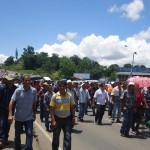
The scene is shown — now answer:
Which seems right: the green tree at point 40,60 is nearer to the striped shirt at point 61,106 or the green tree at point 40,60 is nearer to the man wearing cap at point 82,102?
the man wearing cap at point 82,102

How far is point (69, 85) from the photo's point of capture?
14.7m

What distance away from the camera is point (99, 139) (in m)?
12.6

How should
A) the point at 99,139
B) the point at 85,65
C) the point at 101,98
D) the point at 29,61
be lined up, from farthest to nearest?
1. the point at 85,65
2. the point at 29,61
3. the point at 101,98
4. the point at 99,139

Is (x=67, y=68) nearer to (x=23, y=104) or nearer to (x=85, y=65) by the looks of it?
(x=85, y=65)

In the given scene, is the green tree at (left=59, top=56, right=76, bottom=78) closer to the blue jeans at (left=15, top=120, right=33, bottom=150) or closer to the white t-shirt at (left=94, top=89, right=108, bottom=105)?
the white t-shirt at (left=94, top=89, right=108, bottom=105)

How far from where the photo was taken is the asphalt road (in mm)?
11170

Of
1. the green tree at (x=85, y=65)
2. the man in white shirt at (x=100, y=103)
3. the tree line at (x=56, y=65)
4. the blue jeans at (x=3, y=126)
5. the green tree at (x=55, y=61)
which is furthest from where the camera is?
the green tree at (x=85, y=65)

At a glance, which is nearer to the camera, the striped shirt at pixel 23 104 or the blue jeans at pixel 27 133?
the blue jeans at pixel 27 133

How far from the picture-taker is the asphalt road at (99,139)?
11.2 m

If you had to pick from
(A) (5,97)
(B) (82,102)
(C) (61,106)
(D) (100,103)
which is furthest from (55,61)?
(C) (61,106)

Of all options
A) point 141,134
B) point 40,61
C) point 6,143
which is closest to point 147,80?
point 141,134

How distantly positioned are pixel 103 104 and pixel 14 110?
8.38 m

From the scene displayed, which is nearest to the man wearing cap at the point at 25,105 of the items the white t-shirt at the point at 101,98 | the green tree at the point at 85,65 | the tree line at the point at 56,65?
the white t-shirt at the point at 101,98

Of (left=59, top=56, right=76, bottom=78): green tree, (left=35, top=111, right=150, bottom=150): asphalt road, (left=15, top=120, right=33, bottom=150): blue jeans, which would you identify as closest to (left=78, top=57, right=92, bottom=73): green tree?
(left=59, top=56, right=76, bottom=78): green tree
